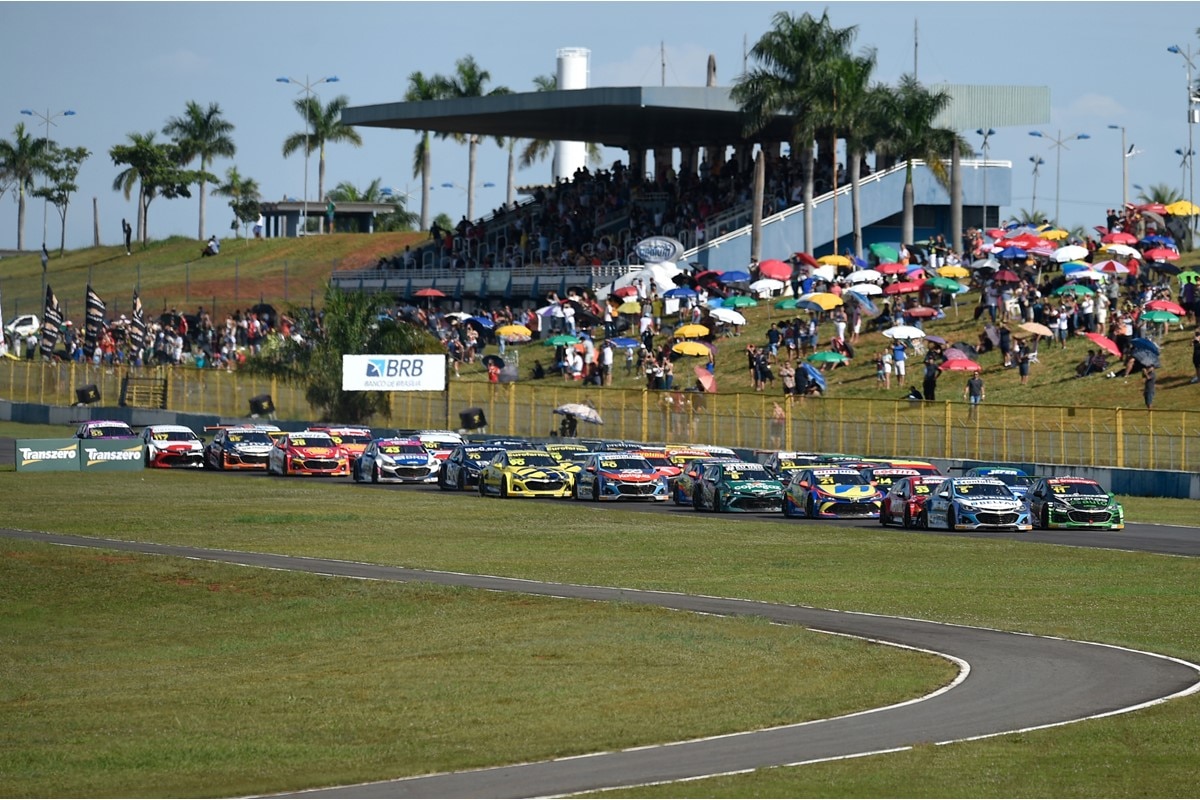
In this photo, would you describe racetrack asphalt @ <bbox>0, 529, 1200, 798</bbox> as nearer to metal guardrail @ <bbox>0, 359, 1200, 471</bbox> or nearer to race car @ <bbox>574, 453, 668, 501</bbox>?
race car @ <bbox>574, 453, 668, 501</bbox>

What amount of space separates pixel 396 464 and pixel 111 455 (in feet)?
32.0

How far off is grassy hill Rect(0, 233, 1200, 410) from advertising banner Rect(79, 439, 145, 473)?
50.1ft

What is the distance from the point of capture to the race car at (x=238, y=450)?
5922cm

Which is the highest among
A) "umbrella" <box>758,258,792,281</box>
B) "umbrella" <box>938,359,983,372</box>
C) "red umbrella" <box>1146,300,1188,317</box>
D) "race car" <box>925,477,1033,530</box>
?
"umbrella" <box>758,258,792,281</box>

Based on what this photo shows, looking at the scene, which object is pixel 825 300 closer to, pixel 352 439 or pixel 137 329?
pixel 352 439

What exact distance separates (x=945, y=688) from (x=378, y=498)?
30.8 m

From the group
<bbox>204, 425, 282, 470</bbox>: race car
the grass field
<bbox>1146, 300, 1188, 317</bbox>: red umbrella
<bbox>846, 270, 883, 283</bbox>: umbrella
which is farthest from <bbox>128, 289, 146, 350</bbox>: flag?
the grass field

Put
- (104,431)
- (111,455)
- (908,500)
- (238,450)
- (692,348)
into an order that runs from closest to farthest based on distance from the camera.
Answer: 1. (908,500)
2. (111,455)
3. (238,450)
4. (104,431)
5. (692,348)

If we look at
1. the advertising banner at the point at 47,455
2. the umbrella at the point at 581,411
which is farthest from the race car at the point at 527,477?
the advertising banner at the point at 47,455

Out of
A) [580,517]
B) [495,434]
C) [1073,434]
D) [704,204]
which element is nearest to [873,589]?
[580,517]

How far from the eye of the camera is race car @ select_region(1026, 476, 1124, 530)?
127 ft

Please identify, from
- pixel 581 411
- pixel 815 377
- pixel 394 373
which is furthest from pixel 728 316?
pixel 394 373

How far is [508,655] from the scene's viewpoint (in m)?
20.9

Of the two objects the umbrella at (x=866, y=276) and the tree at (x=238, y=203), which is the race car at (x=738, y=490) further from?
the tree at (x=238, y=203)
